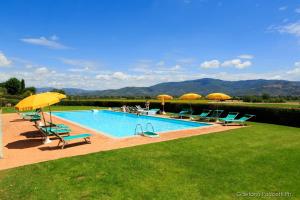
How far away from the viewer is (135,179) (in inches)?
225

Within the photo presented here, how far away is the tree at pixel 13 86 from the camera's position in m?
74.3

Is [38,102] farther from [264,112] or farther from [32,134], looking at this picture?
[264,112]

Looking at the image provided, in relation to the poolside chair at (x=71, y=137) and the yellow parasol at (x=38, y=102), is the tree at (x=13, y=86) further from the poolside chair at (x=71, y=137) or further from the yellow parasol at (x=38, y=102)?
the poolside chair at (x=71, y=137)

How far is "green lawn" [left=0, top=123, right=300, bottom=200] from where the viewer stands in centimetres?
504

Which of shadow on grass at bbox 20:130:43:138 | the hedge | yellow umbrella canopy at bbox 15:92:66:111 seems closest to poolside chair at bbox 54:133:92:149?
yellow umbrella canopy at bbox 15:92:66:111

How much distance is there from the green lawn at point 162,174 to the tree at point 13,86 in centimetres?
7954

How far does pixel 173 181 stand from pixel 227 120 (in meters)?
10.0

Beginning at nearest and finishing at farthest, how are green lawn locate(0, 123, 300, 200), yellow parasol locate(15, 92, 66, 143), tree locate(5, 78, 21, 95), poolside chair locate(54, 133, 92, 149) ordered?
green lawn locate(0, 123, 300, 200), yellow parasol locate(15, 92, 66, 143), poolside chair locate(54, 133, 92, 149), tree locate(5, 78, 21, 95)

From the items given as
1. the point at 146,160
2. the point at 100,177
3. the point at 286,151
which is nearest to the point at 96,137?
the point at 146,160

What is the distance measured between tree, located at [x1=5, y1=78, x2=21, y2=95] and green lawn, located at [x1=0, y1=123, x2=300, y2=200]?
7954 cm

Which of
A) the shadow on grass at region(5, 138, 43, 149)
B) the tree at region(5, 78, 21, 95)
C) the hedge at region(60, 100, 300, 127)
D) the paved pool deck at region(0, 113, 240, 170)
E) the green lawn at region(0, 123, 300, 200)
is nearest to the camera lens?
the green lawn at region(0, 123, 300, 200)

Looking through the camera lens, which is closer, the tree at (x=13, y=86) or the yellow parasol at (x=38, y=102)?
the yellow parasol at (x=38, y=102)

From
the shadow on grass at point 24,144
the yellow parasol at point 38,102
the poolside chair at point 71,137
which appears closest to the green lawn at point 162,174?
the poolside chair at point 71,137

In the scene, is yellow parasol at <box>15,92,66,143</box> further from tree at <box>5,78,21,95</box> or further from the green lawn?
tree at <box>5,78,21,95</box>
